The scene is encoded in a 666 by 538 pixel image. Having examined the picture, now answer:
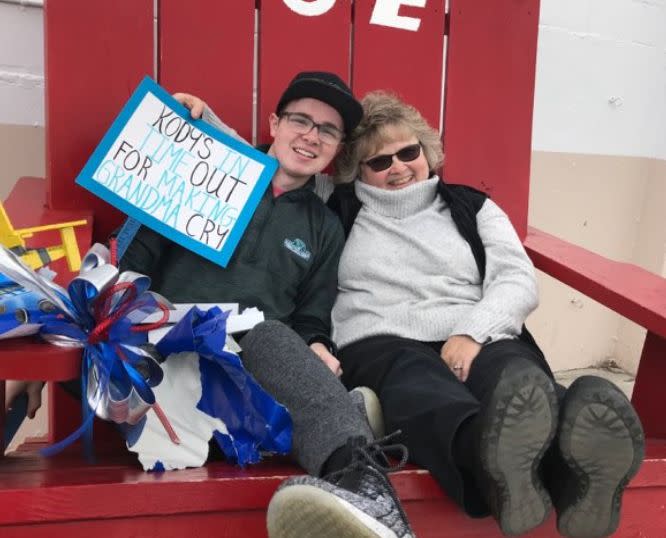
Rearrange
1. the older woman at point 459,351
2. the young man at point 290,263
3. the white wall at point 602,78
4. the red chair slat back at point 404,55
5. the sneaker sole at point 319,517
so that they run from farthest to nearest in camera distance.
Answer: the white wall at point 602,78
the red chair slat back at point 404,55
the young man at point 290,263
the older woman at point 459,351
the sneaker sole at point 319,517

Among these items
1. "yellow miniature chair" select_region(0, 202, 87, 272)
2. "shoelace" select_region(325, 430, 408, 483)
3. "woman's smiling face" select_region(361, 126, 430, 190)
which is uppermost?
"woman's smiling face" select_region(361, 126, 430, 190)

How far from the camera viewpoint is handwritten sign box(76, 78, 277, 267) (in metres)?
1.36

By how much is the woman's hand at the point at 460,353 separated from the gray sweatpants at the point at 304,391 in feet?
0.87

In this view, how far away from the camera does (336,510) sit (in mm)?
816

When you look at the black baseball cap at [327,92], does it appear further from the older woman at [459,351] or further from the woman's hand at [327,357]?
the woman's hand at [327,357]

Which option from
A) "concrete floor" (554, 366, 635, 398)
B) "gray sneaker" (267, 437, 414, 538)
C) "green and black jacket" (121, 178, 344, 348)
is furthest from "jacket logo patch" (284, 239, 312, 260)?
"concrete floor" (554, 366, 635, 398)

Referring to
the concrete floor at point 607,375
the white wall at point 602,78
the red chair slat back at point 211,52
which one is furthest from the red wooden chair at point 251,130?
the concrete floor at point 607,375

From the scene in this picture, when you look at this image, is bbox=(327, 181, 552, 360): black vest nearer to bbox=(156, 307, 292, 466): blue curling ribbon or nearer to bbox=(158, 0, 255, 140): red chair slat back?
bbox=(158, 0, 255, 140): red chair slat back

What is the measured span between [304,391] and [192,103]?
0.63 metres

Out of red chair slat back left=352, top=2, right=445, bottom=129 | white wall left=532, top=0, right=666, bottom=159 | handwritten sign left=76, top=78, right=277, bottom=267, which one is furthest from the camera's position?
white wall left=532, top=0, right=666, bottom=159

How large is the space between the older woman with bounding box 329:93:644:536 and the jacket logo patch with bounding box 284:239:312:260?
0.10m

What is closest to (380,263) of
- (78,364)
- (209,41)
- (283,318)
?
(283,318)

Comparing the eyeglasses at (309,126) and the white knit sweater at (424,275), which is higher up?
the eyeglasses at (309,126)

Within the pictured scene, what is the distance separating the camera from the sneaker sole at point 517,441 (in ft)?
2.97
